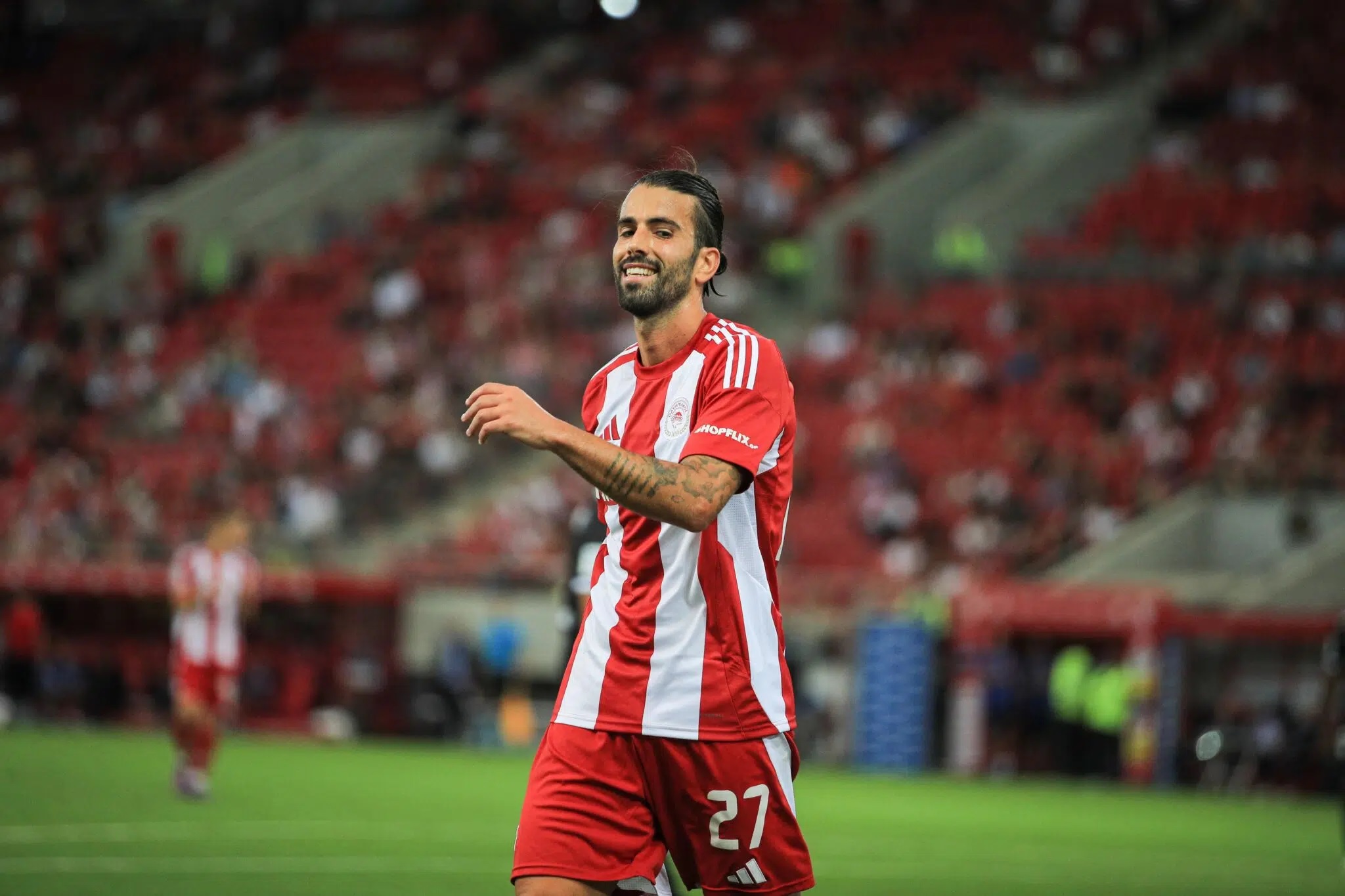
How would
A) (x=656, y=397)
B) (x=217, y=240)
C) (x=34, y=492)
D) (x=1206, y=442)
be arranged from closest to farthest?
(x=656, y=397) < (x=1206, y=442) < (x=34, y=492) < (x=217, y=240)

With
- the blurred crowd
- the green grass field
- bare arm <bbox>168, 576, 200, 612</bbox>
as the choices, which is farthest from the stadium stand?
bare arm <bbox>168, 576, 200, 612</bbox>

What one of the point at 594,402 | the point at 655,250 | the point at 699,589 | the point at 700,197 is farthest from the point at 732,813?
the point at 700,197

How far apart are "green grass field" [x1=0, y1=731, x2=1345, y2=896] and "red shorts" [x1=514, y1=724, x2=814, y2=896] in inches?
215

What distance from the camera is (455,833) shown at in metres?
14.3


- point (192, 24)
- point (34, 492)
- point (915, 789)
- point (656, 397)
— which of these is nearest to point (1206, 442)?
point (915, 789)

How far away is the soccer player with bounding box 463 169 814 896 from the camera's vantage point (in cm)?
528

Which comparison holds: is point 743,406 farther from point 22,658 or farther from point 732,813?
point 22,658

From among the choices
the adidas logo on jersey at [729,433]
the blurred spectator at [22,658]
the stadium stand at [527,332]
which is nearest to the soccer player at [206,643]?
the stadium stand at [527,332]

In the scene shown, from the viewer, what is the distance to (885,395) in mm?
30219

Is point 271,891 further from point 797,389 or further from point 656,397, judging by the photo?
point 797,389

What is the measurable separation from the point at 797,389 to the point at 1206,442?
664cm

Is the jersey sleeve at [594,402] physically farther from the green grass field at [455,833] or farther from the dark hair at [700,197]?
the green grass field at [455,833]

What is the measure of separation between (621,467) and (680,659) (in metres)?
0.67

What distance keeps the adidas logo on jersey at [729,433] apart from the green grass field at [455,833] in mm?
6074
